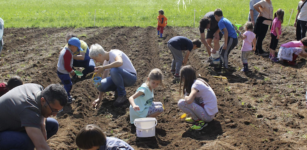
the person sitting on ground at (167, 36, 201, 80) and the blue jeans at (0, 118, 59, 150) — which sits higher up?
the person sitting on ground at (167, 36, 201, 80)

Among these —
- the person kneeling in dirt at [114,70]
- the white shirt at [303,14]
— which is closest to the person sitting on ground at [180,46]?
the person kneeling in dirt at [114,70]

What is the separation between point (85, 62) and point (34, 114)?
429 cm

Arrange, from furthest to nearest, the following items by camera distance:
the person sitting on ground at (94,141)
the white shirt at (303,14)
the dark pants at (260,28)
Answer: the dark pants at (260,28) → the white shirt at (303,14) → the person sitting on ground at (94,141)

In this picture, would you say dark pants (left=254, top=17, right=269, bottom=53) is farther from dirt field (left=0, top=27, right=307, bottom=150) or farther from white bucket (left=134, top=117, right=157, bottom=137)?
white bucket (left=134, top=117, right=157, bottom=137)

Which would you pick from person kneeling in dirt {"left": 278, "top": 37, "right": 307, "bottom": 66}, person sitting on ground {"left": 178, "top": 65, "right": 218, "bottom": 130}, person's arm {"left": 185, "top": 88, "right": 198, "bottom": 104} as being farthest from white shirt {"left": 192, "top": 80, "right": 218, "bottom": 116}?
person kneeling in dirt {"left": 278, "top": 37, "right": 307, "bottom": 66}

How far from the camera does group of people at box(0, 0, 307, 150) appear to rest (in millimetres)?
2834

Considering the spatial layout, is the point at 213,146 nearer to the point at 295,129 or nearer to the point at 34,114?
the point at 295,129

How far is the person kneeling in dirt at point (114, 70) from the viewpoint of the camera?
5070mm

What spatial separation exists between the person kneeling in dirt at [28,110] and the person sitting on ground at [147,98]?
1.57m

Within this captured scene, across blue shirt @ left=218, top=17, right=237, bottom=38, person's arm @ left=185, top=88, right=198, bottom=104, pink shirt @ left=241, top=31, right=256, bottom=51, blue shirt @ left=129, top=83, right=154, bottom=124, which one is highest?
blue shirt @ left=218, top=17, right=237, bottom=38

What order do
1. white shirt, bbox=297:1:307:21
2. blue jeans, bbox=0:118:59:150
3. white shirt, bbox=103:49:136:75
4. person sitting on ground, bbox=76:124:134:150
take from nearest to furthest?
person sitting on ground, bbox=76:124:134:150 < blue jeans, bbox=0:118:59:150 < white shirt, bbox=103:49:136:75 < white shirt, bbox=297:1:307:21

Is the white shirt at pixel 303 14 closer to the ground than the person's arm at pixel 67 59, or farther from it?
farther from it

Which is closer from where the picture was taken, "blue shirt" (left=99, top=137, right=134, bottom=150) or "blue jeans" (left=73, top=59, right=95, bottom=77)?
"blue shirt" (left=99, top=137, right=134, bottom=150)

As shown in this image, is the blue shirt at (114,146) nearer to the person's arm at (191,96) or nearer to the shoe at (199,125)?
the person's arm at (191,96)
